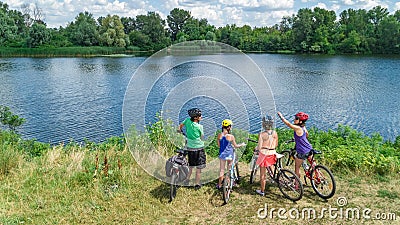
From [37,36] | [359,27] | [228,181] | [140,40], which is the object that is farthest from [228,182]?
[359,27]

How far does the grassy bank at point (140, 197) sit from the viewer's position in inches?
213

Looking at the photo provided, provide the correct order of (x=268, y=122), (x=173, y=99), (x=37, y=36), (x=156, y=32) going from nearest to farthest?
(x=268, y=122) < (x=173, y=99) < (x=37, y=36) < (x=156, y=32)

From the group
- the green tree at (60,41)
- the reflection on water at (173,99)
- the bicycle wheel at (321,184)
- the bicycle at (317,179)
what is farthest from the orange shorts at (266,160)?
the green tree at (60,41)

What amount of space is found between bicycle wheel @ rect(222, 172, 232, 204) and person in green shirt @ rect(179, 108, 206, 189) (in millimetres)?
631

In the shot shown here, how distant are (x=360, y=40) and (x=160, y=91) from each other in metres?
64.0

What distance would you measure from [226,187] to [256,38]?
8630cm

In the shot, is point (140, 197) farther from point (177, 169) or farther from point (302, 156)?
point (302, 156)

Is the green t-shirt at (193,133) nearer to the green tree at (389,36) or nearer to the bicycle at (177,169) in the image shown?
the bicycle at (177,169)

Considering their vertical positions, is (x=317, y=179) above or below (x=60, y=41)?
below

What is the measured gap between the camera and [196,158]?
624cm

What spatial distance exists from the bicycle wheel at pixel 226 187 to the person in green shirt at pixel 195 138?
0.63 metres

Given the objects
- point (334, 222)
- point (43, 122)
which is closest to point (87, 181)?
point (334, 222)

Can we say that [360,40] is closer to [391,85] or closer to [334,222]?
[391,85]

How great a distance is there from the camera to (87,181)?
6.61 metres
